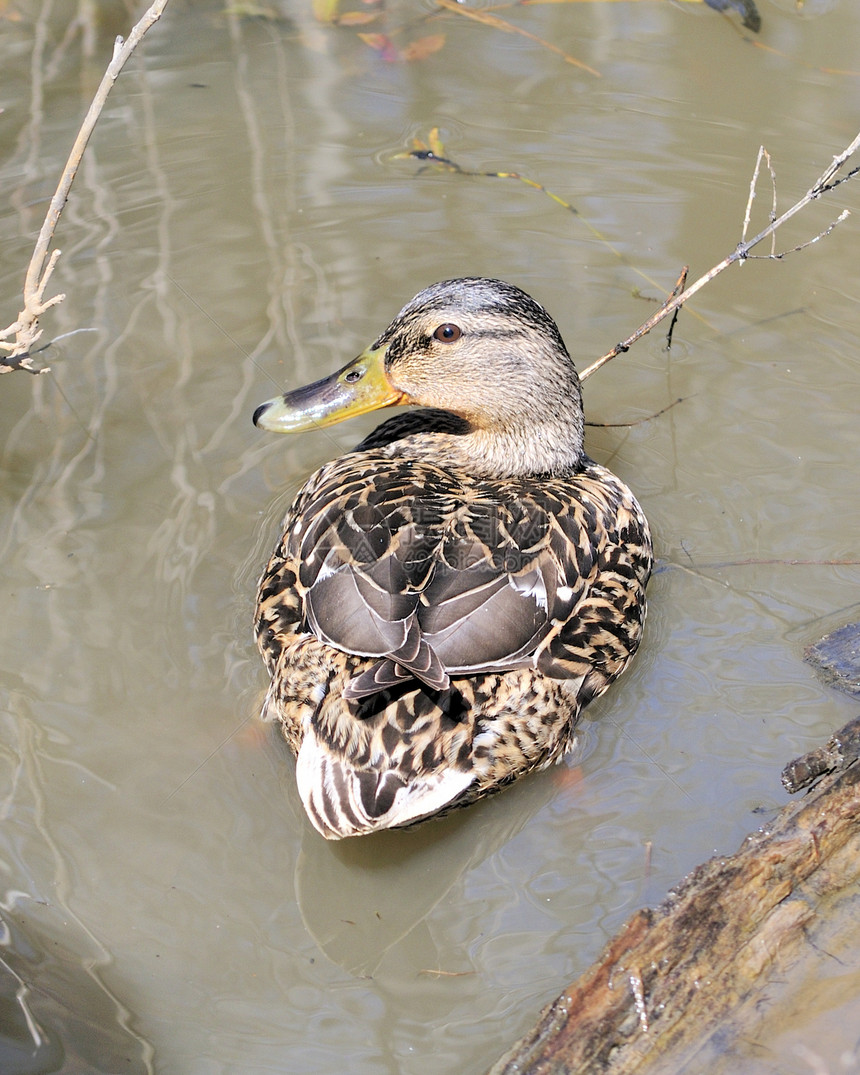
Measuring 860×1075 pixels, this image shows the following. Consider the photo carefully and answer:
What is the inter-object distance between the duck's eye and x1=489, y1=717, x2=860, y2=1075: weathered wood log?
2.12 m

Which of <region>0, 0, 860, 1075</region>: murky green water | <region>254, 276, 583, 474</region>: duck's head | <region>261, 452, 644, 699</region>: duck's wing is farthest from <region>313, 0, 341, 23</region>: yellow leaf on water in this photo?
<region>261, 452, 644, 699</region>: duck's wing

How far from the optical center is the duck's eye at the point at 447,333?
13.1 ft

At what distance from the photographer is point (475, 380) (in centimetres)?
414

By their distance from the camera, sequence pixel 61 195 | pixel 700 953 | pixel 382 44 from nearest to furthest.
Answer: pixel 700 953 → pixel 61 195 → pixel 382 44

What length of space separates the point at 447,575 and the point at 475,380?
47.0 inches

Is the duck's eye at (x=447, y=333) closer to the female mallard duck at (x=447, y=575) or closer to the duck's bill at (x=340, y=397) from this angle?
the female mallard duck at (x=447, y=575)

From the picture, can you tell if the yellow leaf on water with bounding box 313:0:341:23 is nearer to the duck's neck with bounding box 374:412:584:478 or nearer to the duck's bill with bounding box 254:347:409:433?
the duck's bill with bounding box 254:347:409:433

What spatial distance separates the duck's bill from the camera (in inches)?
159

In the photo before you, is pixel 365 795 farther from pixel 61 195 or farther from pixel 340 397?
pixel 61 195

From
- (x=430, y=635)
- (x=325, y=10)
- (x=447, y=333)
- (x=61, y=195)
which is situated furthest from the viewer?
(x=325, y=10)

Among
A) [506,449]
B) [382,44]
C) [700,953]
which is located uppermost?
[382,44]

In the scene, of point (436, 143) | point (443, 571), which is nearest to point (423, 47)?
point (436, 143)

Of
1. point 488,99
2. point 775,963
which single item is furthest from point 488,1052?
point 488,99

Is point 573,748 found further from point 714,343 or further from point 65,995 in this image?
point 714,343
